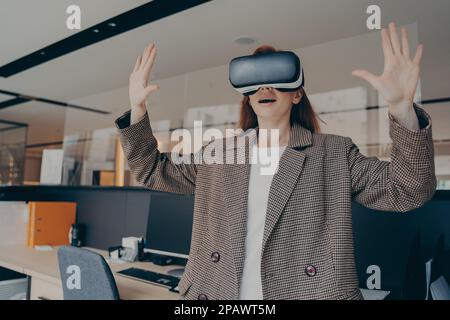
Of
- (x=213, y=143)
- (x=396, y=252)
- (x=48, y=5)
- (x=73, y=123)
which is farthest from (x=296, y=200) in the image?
(x=73, y=123)

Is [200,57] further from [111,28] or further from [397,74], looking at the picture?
[397,74]

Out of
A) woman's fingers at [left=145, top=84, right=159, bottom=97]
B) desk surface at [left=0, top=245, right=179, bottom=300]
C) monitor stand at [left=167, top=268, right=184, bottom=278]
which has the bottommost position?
desk surface at [left=0, top=245, right=179, bottom=300]

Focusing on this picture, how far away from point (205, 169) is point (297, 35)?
215 centimetres

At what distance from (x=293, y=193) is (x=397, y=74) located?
0.30m

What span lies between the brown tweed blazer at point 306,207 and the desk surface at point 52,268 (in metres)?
0.52

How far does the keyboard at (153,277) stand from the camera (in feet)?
4.86

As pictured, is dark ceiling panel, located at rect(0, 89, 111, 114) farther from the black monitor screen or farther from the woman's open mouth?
the woman's open mouth

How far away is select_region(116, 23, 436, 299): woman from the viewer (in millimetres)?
707

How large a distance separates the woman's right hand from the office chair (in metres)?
0.58

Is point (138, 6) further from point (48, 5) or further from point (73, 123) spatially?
point (73, 123)

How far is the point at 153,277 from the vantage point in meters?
1.58

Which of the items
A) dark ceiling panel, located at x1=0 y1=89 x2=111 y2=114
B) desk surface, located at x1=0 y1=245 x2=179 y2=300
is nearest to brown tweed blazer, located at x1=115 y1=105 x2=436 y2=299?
desk surface, located at x1=0 y1=245 x2=179 y2=300

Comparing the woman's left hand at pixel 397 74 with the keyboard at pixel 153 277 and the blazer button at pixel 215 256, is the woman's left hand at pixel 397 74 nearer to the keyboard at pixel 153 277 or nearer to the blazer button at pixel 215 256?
the blazer button at pixel 215 256
